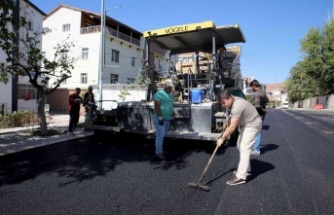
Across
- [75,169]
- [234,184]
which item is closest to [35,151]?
[75,169]

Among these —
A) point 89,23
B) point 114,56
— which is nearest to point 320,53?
point 114,56

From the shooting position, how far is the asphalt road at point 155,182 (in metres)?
3.89

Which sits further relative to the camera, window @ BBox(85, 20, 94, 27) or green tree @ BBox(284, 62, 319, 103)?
green tree @ BBox(284, 62, 319, 103)

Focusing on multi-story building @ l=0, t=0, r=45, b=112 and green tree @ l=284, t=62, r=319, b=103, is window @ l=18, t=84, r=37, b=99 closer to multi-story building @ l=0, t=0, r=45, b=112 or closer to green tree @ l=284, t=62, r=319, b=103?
multi-story building @ l=0, t=0, r=45, b=112

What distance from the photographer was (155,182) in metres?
4.89

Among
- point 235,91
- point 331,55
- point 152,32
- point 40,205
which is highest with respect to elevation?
point 331,55

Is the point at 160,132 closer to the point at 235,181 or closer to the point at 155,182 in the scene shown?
the point at 155,182

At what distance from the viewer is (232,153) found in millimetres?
7055

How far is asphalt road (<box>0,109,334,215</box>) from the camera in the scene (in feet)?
12.8

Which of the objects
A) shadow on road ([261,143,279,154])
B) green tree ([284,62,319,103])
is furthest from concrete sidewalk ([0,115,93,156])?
green tree ([284,62,319,103])

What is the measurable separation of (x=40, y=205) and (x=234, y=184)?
2821mm

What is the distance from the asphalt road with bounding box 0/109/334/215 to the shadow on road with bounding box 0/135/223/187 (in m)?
0.02

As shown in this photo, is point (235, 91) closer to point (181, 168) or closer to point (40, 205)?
point (181, 168)

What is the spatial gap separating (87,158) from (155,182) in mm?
2164
